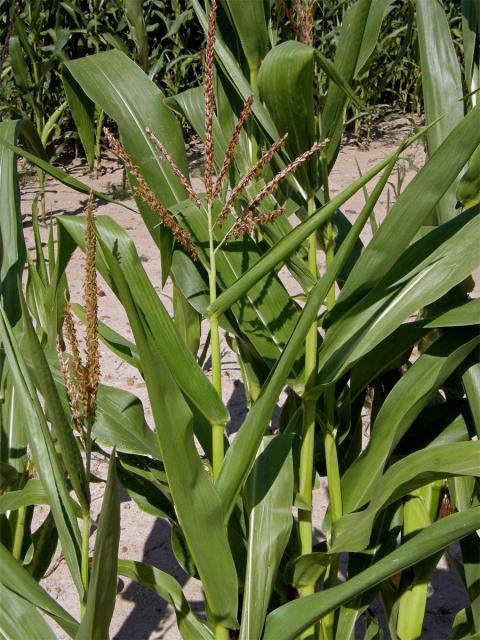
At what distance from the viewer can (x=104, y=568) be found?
0.74 metres

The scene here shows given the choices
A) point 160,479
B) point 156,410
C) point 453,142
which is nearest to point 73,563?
point 156,410

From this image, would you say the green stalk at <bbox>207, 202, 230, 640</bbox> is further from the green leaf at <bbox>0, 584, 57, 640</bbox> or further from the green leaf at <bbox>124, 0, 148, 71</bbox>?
the green leaf at <bbox>124, 0, 148, 71</bbox>

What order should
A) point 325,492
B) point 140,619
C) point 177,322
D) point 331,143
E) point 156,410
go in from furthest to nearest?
point 325,492
point 140,619
point 177,322
point 331,143
point 156,410

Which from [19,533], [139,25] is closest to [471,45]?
[19,533]

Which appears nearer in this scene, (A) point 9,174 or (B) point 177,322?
(A) point 9,174

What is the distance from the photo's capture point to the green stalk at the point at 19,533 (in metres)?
1.21

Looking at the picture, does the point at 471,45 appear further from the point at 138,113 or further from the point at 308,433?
the point at 308,433

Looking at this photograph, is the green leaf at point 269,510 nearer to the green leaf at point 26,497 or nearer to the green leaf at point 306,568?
the green leaf at point 306,568

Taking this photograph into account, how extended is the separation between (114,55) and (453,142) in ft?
1.55

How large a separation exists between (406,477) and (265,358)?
24 centimetres

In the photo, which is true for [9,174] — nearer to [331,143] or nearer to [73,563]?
[331,143]

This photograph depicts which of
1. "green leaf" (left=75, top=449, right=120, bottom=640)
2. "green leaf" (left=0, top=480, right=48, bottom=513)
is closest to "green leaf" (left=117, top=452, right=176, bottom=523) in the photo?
"green leaf" (left=0, top=480, right=48, bottom=513)

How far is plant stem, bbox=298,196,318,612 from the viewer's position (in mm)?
1001

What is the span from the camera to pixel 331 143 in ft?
3.45
